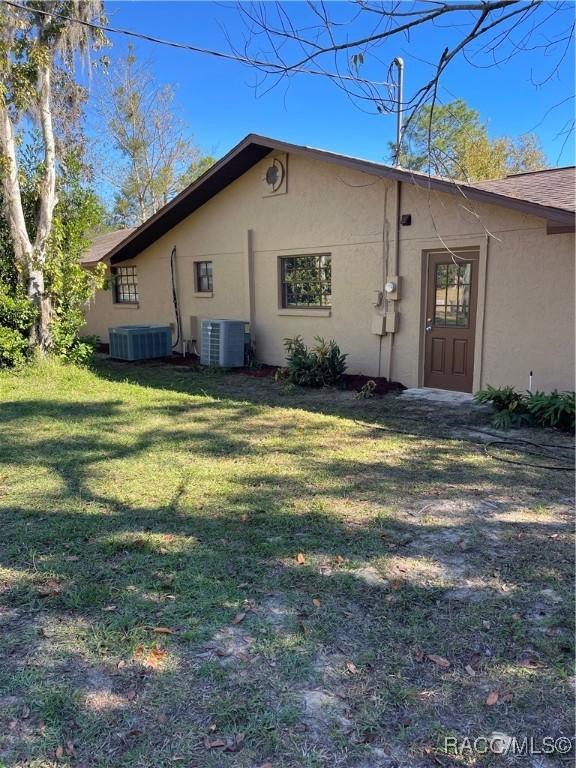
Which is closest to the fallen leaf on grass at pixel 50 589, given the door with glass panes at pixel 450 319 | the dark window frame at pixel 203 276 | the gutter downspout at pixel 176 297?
the door with glass panes at pixel 450 319

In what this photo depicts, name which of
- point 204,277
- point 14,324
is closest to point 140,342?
point 204,277

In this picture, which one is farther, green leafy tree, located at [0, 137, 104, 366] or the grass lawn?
green leafy tree, located at [0, 137, 104, 366]

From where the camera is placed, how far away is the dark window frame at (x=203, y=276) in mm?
12963

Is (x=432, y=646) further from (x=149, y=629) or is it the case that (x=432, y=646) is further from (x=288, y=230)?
(x=288, y=230)

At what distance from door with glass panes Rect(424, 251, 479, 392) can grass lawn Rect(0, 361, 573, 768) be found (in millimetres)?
3065

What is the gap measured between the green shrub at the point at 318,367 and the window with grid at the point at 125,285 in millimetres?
7383

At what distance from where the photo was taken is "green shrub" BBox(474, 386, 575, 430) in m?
6.37

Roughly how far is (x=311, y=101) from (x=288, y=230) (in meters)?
4.19

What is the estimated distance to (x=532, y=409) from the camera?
6.62 meters

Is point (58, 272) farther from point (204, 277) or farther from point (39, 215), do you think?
point (204, 277)

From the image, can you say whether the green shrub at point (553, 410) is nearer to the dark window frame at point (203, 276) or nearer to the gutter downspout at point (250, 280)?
the gutter downspout at point (250, 280)

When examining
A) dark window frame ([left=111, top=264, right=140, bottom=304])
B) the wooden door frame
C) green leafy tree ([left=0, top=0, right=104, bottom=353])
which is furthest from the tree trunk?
the wooden door frame

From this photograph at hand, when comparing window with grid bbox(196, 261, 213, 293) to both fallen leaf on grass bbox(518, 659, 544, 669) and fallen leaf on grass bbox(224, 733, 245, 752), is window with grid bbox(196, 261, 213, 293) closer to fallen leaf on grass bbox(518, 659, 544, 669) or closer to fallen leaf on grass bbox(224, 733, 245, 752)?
fallen leaf on grass bbox(518, 659, 544, 669)

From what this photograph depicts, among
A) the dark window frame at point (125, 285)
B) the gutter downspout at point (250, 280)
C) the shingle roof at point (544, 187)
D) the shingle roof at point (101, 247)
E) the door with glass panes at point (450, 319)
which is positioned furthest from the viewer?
the shingle roof at point (101, 247)
